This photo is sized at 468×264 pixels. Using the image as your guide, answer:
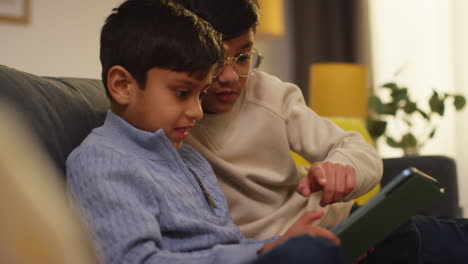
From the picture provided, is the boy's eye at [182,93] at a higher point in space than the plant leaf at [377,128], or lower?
higher

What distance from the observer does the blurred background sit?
9.27 feet

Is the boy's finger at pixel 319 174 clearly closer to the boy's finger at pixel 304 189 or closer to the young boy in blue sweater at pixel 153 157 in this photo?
the boy's finger at pixel 304 189

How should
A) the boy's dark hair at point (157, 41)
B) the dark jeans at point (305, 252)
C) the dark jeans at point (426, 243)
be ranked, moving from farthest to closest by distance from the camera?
the dark jeans at point (426, 243), the boy's dark hair at point (157, 41), the dark jeans at point (305, 252)

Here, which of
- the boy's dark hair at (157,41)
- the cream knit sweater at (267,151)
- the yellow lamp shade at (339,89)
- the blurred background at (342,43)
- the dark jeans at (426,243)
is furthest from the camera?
the yellow lamp shade at (339,89)

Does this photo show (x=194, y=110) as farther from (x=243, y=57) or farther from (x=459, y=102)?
(x=459, y=102)

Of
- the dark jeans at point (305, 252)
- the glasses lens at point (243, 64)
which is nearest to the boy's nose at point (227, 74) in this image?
the glasses lens at point (243, 64)

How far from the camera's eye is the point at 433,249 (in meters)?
1.21

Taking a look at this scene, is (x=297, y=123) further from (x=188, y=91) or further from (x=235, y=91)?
(x=188, y=91)

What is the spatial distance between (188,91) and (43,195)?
0.47 meters

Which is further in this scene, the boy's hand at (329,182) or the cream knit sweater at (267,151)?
the cream knit sweater at (267,151)

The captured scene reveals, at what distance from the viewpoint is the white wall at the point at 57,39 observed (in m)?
2.76

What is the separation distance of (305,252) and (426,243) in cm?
79

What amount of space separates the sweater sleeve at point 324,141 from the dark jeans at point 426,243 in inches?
4.6

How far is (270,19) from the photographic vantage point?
273cm
